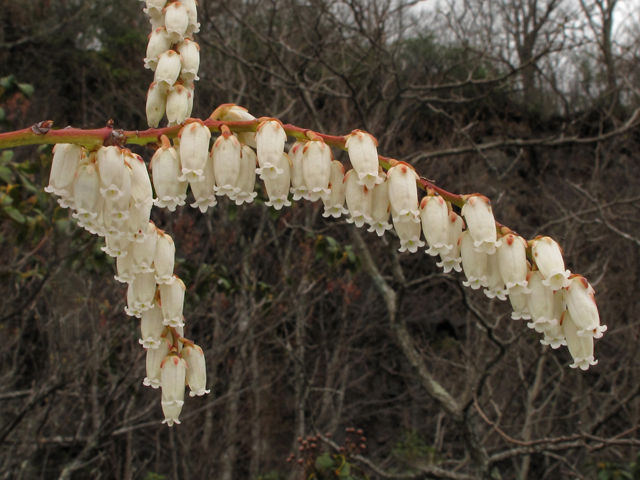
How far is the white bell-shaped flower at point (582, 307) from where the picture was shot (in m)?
1.00

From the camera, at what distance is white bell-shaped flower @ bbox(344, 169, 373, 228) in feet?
3.66

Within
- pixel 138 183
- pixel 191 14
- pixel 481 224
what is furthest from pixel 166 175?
pixel 481 224

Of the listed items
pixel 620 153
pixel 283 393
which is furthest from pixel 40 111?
pixel 620 153

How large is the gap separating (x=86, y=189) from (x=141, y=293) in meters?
0.29

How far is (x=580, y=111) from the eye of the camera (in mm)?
12680

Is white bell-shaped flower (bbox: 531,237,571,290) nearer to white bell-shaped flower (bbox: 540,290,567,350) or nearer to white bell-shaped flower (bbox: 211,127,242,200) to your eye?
white bell-shaped flower (bbox: 540,290,567,350)

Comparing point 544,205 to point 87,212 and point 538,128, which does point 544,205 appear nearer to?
point 538,128

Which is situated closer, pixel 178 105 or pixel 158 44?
pixel 178 105

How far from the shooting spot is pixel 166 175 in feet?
3.43

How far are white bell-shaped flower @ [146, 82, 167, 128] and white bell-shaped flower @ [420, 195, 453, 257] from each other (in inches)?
25.8

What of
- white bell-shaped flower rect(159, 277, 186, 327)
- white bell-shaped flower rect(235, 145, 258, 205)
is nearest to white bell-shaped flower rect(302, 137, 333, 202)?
white bell-shaped flower rect(235, 145, 258, 205)

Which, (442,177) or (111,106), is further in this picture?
(111,106)

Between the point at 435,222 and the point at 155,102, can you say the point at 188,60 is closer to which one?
the point at 155,102

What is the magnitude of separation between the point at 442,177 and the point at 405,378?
15.3 feet
